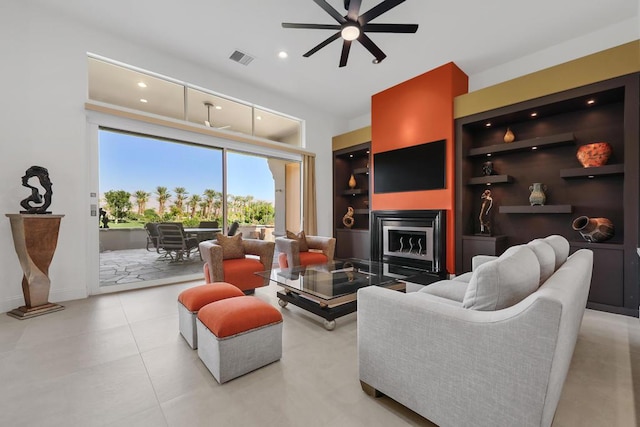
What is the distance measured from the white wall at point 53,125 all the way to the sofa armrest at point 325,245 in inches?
115

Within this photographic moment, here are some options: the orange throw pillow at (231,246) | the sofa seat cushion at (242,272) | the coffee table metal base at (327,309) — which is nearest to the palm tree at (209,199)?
the orange throw pillow at (231,246)

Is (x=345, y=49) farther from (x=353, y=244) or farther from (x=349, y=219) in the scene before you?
(x=353, y=244)

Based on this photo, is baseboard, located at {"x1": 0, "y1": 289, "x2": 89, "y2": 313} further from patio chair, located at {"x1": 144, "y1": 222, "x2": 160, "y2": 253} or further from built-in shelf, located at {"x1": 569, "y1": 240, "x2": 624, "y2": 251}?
built-in shelf, located at {"x1": 569, "y1": 240, "x2": 624, "y2": 251}

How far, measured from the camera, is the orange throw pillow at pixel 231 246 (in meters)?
3.41

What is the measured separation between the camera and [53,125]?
3.06 m

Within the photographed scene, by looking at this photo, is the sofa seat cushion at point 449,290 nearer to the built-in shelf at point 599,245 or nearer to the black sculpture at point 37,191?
the built-in shelf at point 599,245

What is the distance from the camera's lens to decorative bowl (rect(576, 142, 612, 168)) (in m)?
3.03

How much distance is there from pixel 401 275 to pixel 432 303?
1697 mm

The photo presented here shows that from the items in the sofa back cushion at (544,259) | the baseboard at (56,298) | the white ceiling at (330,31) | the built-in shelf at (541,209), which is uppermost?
the white ceiling at (330,31)

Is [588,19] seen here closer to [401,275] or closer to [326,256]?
[401,275]

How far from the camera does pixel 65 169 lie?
314 cm

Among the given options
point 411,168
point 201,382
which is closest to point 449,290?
point 201,382

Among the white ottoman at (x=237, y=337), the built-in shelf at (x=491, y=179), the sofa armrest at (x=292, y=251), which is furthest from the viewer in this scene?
the sofa armrest at (x=292, y=251)

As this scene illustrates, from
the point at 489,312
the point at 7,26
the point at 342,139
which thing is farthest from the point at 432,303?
the point at 342,139
